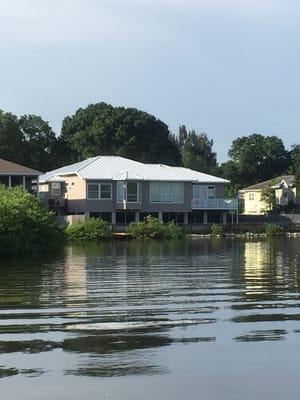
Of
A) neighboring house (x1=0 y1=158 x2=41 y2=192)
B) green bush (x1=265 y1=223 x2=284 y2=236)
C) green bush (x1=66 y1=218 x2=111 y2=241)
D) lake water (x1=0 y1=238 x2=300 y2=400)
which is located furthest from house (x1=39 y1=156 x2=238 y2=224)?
lake water (x1=0 y1=238 x2=300 y2=400)

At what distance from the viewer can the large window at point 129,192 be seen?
234ft

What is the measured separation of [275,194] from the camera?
9888 cm

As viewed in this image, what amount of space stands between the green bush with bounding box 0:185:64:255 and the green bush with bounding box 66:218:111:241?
17283mm

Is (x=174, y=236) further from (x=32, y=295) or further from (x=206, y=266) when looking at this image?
(x=32, y=295)

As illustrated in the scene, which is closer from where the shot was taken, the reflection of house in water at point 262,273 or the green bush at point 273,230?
the reflection of house in water at point 262,273

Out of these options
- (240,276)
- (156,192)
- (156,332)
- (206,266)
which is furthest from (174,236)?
(156,332)

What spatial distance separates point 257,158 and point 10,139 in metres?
45.4

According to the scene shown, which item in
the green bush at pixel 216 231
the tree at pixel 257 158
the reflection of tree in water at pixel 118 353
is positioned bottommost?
the reflection of tree in water at pixel 118 353

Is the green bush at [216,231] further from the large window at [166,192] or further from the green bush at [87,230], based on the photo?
the green bush at [87,230]

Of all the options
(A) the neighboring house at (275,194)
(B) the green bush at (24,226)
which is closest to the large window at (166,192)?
(A) the neighboring house at (275,194)

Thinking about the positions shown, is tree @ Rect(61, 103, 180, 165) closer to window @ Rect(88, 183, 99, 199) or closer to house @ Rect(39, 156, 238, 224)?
house @ Rect(39, 156, 238, 224)


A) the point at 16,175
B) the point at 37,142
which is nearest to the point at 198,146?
the point at 37,142

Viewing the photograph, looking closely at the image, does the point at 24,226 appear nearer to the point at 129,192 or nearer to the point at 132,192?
the point at 129,192

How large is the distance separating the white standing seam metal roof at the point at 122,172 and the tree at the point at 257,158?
1580 inches
